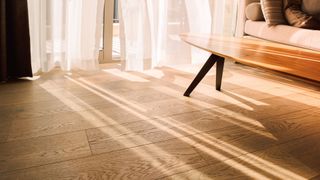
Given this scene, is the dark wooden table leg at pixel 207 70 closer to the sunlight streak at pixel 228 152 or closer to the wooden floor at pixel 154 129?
the wooden floor at pixel 154 129

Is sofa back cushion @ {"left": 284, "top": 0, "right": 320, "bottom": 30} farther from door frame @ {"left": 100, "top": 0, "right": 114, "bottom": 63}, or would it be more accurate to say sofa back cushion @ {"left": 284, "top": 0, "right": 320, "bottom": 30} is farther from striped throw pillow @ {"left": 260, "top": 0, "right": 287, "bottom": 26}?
door frame @ {"left": 100, "top": 0, "right": 114, "bottom": 63}

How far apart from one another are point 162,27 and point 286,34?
0.92 m

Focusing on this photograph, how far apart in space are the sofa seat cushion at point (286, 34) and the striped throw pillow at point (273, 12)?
0.05m

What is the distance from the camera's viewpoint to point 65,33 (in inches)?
85.3

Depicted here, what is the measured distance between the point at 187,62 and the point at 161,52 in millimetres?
267

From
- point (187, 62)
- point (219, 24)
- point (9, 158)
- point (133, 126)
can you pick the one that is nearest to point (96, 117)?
point (133, 126)

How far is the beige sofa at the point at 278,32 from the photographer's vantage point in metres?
2.00

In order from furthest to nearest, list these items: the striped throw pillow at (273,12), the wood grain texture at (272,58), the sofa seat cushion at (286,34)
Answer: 1. the striped throw pillow at (273,12)
2. the sofa seat cushion at (286,34)
3. the wood grain texture at (272,58)

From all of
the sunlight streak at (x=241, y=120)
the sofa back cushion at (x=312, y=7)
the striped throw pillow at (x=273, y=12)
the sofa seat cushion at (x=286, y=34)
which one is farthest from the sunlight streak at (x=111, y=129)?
the sofa back cushion at (x=312, y=7)

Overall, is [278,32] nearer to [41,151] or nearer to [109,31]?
[109,31]

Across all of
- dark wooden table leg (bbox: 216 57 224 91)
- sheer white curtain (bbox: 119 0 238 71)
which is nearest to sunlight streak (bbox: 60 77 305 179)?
dark wooden table leg (bbox: 216 57 224 91)

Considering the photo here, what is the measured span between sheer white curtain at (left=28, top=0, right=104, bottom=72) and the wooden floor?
0.37ft

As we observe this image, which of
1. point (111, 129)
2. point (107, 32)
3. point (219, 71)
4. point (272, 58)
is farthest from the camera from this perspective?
point (107, 32)

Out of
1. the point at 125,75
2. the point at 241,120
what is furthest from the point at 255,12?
the point at 241,120
